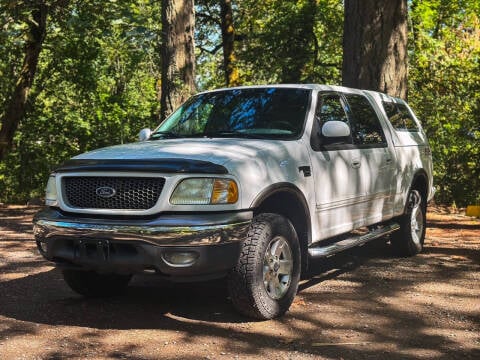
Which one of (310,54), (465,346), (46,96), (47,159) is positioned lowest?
(465,346)

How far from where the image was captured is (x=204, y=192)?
4684 millimetres

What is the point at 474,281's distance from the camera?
22.0 feet

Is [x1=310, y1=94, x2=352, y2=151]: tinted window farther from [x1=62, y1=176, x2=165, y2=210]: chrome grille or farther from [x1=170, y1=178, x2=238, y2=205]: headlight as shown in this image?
[x1=62, y1=176, x2=165, y2=210]: chrome grille

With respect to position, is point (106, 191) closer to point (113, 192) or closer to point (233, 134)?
point (113, 192)

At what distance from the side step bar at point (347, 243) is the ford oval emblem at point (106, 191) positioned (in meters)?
1.77

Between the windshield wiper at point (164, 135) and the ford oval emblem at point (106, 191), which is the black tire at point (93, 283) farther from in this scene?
the windshield wiper at point (164, 135)

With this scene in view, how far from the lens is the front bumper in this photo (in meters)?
4.55

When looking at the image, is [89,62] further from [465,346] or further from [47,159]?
[465,346]

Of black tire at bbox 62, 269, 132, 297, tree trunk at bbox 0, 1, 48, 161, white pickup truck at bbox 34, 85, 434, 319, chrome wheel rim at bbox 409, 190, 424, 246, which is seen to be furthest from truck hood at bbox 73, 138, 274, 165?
tree trunk at bbox 0, 1, 48, 161

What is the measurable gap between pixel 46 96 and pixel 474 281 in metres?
15.0

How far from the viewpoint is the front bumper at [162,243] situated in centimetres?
455

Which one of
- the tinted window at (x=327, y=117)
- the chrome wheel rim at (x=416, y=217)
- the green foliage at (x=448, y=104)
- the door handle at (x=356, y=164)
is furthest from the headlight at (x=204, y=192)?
the green foliage at (x=448, y=104)

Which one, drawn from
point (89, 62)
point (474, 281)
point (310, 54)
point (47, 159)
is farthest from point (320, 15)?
point (474, 281)

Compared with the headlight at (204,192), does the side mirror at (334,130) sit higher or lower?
higher
